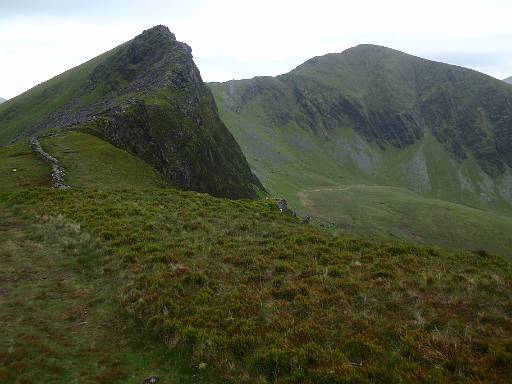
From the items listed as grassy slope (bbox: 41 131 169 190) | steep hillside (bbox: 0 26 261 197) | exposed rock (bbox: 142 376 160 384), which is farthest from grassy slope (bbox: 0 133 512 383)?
steep hillside (bbox: 0 26 261 197)

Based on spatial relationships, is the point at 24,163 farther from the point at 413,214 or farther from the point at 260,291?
the point at 413,214

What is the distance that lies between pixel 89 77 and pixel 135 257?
13326 centimetres

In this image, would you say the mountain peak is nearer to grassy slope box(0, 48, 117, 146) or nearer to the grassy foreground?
grassy slope box(0, 48, 117, 146)

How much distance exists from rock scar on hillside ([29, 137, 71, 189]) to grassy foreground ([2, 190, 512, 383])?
10.4m

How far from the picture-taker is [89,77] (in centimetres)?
14000

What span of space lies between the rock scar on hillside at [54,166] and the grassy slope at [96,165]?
608mm

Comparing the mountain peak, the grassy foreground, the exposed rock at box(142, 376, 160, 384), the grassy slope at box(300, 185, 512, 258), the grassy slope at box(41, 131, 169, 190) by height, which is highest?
the mountain peak

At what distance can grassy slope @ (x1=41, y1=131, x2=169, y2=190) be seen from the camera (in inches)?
1668

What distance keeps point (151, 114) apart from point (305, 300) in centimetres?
6164

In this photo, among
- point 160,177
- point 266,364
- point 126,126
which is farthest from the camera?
point 126,126

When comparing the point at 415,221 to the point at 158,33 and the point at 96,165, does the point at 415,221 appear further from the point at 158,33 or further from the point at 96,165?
the point at 96,165

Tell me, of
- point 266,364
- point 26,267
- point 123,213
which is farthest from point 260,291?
point 123,213

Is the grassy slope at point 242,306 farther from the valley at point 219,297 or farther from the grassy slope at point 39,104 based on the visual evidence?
the grassy slope at point 39,104

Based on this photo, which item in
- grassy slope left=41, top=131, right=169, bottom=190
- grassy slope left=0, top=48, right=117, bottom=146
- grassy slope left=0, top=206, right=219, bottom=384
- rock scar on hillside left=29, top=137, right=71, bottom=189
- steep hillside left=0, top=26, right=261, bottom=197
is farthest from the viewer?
grassy slope left=0, top=48, right=117, bottom=146
